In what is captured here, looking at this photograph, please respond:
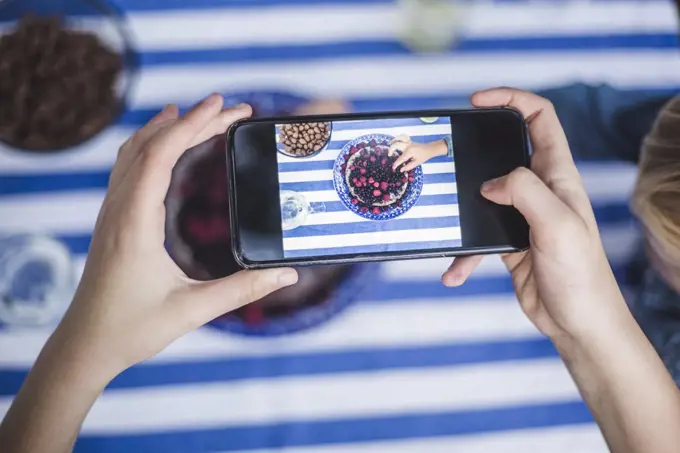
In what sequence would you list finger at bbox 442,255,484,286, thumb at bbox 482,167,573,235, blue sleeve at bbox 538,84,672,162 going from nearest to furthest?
thumb at bbox 482,167,573,235 → finger at bbox 442,255,484,286 → blue sleeve at bbox 538,84,672,162

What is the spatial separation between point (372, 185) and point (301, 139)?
77 millimetres

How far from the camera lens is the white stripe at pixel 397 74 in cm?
69

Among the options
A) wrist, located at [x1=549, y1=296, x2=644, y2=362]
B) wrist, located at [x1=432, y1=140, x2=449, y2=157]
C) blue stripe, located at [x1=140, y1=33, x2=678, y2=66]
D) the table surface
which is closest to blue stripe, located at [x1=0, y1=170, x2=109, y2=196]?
the table surface

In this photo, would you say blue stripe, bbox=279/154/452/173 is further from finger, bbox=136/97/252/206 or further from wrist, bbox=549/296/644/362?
wrist, bbox=549/296/644/362

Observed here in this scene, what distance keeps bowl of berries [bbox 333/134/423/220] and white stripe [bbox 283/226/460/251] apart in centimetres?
2

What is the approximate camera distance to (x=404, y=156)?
1.75ft

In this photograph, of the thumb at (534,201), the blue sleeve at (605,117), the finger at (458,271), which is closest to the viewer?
the thumb at (534,201)

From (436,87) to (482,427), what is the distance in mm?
417

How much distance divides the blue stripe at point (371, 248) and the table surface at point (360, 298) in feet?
0.51

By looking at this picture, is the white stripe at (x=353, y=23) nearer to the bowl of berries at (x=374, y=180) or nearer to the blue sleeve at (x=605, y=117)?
the blue sleeve at (x=605, y=117)

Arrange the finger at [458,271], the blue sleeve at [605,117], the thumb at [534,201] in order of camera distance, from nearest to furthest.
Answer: the thumb at [534,201], the finger at [458,271], the blue sleeve at [605,117]

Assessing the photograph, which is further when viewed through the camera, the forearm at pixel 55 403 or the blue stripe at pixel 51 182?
the blue stripe at pixel 51 182

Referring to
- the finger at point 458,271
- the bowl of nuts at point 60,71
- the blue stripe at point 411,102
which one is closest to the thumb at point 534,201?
the finger at point 458,271

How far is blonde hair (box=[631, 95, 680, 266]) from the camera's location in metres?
0.59
